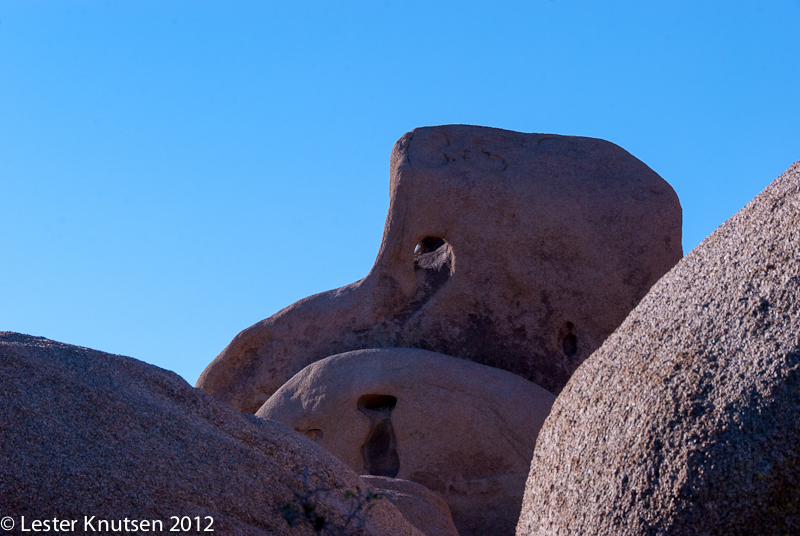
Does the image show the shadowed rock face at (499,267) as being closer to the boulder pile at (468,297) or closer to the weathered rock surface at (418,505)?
the boulder pile at (468,297)

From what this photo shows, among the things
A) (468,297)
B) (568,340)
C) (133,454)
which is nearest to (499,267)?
(468,297)

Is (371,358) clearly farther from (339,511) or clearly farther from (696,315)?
(696,315)

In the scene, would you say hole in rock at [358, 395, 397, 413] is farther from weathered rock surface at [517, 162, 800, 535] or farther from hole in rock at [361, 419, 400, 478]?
weathered rock surface at [517, 162, 800, 535]

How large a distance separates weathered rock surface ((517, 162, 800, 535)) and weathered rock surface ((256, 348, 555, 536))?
→ 2.83 metres

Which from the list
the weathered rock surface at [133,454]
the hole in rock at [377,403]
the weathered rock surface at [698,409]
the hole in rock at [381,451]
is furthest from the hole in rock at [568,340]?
the weathered rock surface at [698,409]

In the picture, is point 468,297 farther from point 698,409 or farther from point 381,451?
point 698,409

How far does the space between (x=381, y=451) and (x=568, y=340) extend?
2095 millimetres

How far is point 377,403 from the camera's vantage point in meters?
6.72

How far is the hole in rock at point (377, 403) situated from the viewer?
6.59 metres

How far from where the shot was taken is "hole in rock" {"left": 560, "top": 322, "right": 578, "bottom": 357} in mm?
7520

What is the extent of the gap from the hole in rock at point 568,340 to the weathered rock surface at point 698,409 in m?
4.14

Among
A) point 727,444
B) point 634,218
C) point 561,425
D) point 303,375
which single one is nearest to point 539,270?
point 634,218

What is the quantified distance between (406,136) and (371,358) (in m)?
2.50

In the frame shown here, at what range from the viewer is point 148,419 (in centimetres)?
356
